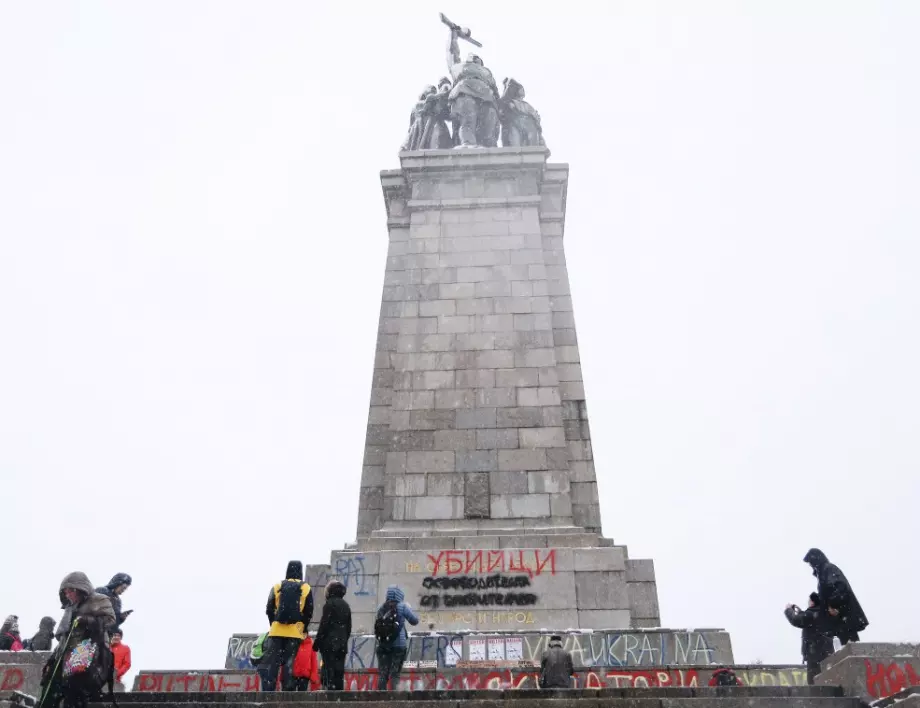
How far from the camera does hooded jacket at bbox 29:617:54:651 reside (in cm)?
1352

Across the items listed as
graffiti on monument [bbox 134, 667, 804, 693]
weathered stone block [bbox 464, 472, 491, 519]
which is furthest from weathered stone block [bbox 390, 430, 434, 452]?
graffiti on monument [bbox 134, 667, 804, 693]

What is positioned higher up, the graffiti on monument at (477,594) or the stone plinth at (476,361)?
the stone plinth at (476,361)

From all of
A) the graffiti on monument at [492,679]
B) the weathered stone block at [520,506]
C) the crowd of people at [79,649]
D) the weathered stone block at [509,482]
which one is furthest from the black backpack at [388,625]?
the weathered stone block at [509,482]

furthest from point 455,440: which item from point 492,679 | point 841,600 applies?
point 841,600

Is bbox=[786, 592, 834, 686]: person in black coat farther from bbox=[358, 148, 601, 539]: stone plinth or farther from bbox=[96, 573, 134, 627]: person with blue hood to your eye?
bbox=[96, 573, 134, 627]: person with blue hood

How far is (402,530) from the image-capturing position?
16.0m

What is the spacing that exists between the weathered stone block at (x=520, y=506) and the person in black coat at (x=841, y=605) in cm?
599

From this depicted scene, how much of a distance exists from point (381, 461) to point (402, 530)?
183 cm

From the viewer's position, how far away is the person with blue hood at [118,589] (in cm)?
1073

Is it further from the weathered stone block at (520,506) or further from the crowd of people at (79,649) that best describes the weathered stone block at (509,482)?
the crowd of people at (79,649)

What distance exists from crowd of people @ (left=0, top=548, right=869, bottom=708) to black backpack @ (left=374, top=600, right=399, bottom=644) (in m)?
0.01

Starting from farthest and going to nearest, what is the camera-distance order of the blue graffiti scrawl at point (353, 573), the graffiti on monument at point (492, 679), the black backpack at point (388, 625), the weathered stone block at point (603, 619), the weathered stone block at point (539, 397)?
the weathered stone block at point (539, 397), the blue graffiti scrawl at point (353, 573), the weathered stone block at point (603, 619), the graffiti on monument at point (492, 679), the black backpack at point (388, 625)

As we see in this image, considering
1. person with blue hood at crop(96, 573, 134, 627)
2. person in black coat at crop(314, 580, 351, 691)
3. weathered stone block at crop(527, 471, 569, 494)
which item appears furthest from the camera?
weathered stone block at crop(527, 471, 569, 494)

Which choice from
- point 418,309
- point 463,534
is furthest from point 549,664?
point 418,309
